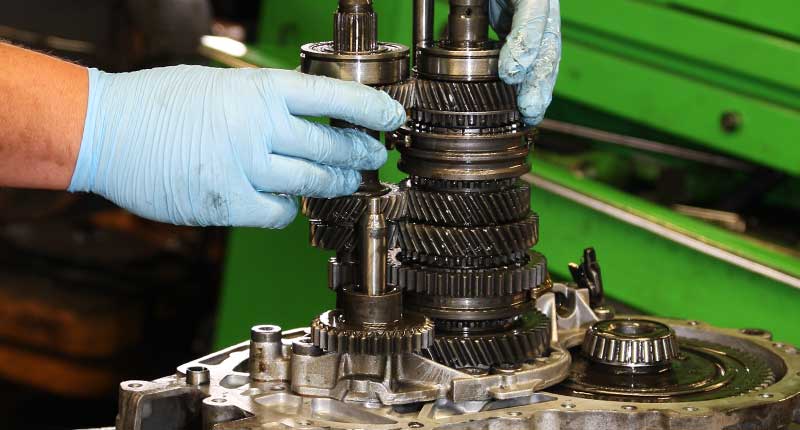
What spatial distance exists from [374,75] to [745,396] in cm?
75

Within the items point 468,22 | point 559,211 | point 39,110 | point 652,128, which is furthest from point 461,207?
point 652,128

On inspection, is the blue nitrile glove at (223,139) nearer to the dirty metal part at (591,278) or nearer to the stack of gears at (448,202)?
the stack of gears at (448,202)

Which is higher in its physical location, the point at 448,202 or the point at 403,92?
the point at 403,92

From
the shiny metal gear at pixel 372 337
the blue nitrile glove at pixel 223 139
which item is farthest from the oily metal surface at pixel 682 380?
the blue nitrile glove at pixel 223 139

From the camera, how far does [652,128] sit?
3.78 m

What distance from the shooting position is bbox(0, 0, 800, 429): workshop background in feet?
10.5

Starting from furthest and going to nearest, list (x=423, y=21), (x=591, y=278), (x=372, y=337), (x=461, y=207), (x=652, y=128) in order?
(x=652, y=128) < (x=591, y=278) < (x=423, y=21) < (x=461, y=207) < (x=372, y=337)

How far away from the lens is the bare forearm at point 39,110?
1.97 m

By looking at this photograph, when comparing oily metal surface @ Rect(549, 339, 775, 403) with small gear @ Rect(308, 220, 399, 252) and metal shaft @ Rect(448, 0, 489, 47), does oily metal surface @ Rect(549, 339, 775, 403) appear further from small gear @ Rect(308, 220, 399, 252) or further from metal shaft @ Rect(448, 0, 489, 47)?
metal shaft @ Rect(448, 0, 489, 47)

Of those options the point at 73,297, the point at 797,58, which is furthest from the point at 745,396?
the point at 73,297

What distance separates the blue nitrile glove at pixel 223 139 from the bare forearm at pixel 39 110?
23 mm

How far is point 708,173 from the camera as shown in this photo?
384 centimetres

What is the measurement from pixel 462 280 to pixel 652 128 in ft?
6.17

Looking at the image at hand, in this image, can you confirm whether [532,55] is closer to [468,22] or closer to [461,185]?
[468,22]
